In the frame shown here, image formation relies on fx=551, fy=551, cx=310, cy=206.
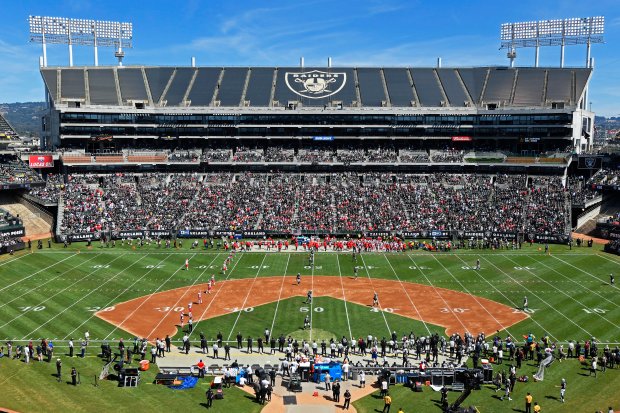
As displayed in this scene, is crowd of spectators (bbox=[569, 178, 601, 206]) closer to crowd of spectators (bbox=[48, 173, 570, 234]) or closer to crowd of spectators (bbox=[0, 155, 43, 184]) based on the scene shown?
crowd of spectators (bbox=[48, 173, 570, 234])

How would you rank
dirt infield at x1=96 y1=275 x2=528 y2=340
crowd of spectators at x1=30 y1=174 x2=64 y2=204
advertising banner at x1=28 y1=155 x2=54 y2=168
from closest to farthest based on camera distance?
dirt infield at x1=96 y1=275 x2=528 y2=340 < crowd of spectators at x1=30 y1=174 x2=64 y2=204 < advertising banner at x1=28 y1=155 x2=54 y2=168

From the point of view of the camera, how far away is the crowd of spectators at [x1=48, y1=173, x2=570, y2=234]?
64.1m

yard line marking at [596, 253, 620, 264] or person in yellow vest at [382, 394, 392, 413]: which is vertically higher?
yard line marking at [596, 253, 620, 264]

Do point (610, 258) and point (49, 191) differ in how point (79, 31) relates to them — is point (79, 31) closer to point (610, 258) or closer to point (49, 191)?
point (49, 191)

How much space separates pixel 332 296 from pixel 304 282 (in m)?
4.56

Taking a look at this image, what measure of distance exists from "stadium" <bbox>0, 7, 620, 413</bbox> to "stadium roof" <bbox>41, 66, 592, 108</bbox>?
370 millimetres

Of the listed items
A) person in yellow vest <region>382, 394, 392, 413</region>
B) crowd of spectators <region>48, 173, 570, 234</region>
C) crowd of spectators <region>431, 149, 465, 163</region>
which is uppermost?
crowd of spectators <region>431, 149, 465, 163</region>

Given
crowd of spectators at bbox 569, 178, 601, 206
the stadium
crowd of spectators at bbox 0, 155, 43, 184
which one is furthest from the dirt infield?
crowd of spectators at bbox 0, 155, 43, 184

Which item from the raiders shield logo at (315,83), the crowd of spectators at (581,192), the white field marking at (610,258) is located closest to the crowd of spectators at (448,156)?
the crowd of spectators at (581,192)

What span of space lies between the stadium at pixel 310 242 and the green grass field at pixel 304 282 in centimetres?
27

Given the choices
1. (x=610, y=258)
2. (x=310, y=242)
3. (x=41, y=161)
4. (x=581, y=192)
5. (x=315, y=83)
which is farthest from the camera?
(x=315, y=83)

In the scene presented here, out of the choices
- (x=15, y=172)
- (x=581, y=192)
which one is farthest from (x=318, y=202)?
(x=15, y=172)

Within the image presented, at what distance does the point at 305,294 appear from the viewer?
1674 inches

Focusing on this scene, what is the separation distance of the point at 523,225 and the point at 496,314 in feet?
93.3
